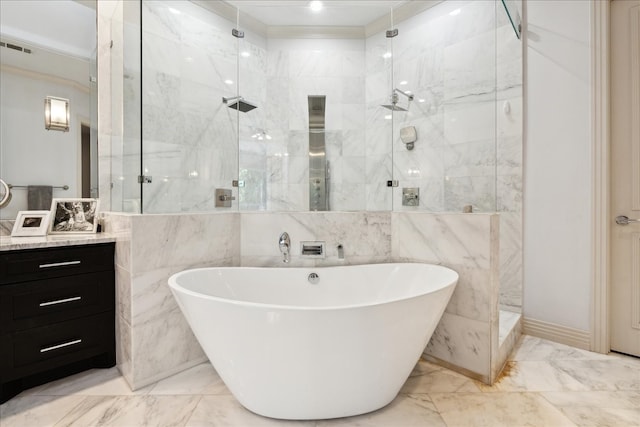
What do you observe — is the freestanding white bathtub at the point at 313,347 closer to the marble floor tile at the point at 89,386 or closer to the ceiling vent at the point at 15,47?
the marble floor tile at the point at 89,386

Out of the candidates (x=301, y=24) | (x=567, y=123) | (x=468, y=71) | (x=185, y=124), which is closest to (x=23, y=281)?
(x=185, y=124)

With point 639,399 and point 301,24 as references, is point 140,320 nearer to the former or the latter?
point 301,24

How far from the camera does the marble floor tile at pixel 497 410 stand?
1.39 metres

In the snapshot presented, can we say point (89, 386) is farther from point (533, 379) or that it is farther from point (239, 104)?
point (533, 379)

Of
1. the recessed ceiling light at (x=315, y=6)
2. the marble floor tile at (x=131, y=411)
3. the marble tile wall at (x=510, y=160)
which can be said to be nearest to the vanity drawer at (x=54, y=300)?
the marble floor tile at (x=131, y=411)

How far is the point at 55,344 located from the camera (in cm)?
167

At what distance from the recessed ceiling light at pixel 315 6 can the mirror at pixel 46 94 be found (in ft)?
5.07

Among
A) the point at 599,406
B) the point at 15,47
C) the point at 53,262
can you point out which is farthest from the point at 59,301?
the point at 599,406

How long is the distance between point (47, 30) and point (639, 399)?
13.2ft

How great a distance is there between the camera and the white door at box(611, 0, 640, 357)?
1982 mm

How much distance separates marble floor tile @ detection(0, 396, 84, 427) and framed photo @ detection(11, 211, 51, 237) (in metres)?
0.90

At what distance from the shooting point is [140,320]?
170 cm

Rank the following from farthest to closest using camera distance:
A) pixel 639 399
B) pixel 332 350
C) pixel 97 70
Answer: pixel 97 70
pixel 639 399
pixel 332 350

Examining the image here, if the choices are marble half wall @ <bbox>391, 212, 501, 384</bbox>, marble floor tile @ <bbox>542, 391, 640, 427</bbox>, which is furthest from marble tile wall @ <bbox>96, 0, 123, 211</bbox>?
marble floor tile @ <bbox>542, 391, 640, 427</bbox>
